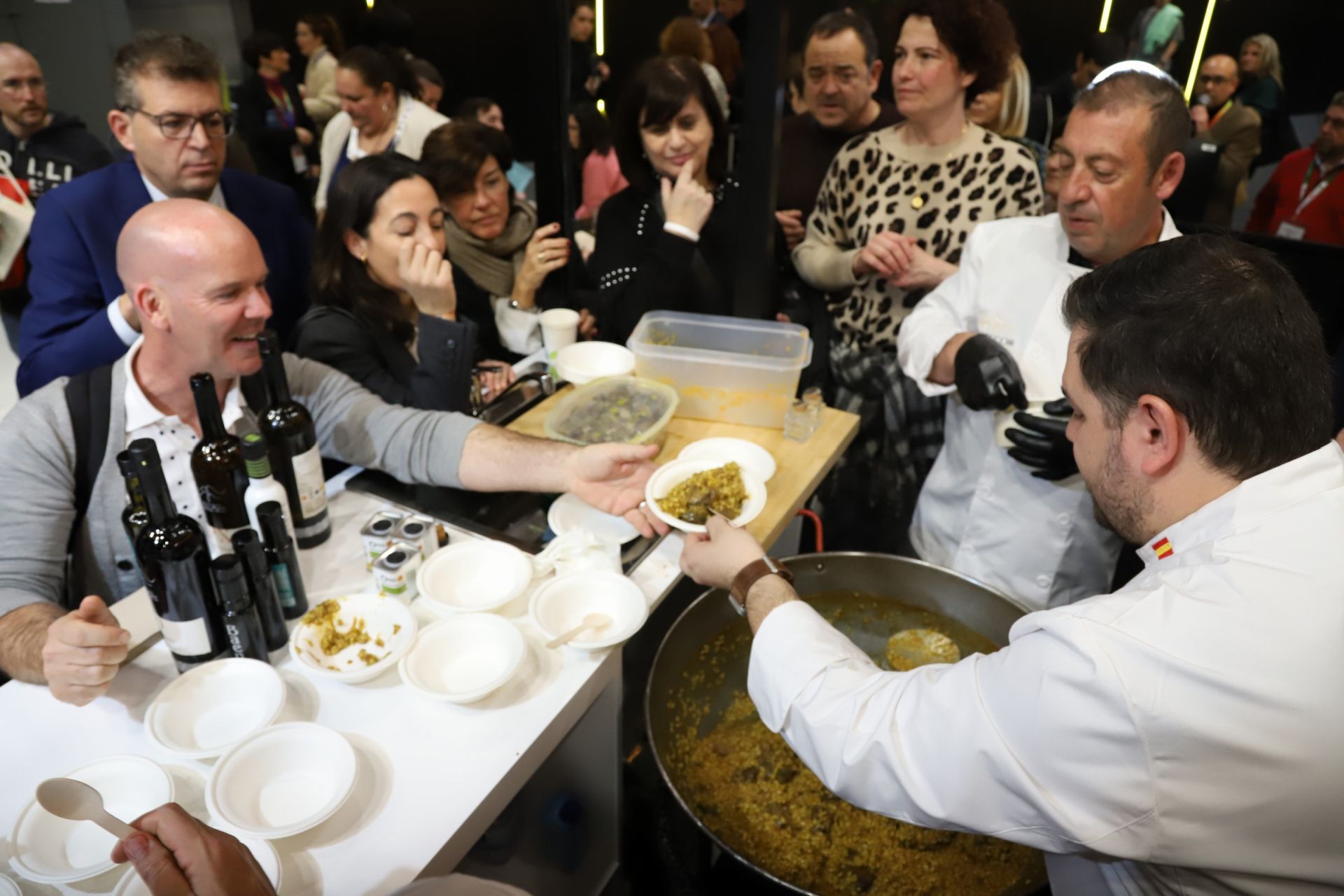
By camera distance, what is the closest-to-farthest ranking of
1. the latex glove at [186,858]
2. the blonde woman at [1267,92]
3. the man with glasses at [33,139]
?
1. the latex glove at [186,858]
2. the man with glasses at [33,139]
3. the blonde woman at [1267,92]

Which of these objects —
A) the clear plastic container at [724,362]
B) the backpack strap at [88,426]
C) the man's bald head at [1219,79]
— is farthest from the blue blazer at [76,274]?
the man's bald head at [1219,79]

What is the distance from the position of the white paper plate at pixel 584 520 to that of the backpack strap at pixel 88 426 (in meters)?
0.95

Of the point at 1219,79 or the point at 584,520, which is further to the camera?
the point at 1219,79

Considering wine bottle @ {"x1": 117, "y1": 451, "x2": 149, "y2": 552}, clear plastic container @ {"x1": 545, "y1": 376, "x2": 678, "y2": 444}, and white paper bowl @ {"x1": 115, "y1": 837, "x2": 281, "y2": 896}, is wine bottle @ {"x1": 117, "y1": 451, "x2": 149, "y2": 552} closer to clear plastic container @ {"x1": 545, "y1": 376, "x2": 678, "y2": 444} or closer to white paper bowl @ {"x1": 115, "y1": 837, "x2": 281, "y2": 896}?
white paper bowl @ {"x1": 115, "y1": 837, "x2": 281, "y2": 896}

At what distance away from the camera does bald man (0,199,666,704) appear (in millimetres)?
1429

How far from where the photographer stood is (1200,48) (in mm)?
5492

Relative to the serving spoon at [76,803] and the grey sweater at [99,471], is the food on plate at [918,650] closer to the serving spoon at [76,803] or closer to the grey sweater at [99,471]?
the grey sweater at [99,471]

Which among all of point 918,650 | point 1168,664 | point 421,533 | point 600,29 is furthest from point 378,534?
point 600,29

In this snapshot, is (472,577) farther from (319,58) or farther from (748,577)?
(319,58)

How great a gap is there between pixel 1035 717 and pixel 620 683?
0.90 meters

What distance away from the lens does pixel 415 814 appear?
1.23m

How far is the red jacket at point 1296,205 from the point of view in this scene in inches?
157

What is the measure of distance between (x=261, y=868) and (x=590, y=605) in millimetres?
732

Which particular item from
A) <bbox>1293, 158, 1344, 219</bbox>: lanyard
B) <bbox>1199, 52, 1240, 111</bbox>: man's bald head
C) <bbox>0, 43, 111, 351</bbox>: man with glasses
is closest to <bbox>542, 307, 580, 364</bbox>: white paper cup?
<bbox>0, 43, 111, 351</bbox>: man with glasses
